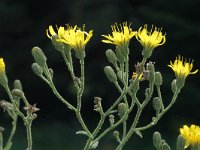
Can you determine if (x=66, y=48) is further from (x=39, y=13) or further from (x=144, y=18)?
(x=39, y=13)

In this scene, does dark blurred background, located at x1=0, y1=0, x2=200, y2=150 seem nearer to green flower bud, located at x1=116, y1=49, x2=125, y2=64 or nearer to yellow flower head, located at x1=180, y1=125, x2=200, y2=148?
green flower bud, located at x1=116, y1=49, x2=125, y2=64

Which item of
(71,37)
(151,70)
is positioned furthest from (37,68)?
(151,70)

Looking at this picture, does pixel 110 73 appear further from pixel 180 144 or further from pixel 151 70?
pixel 180 144

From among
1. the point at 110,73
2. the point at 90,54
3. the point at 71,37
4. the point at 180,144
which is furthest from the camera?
the point at 90,54

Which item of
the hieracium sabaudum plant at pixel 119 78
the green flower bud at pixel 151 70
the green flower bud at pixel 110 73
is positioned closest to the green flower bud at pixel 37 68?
the hieracium sabaudum plant at pixel 119 78

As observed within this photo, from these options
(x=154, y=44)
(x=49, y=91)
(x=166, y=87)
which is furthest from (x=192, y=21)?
(x=154, y=44)

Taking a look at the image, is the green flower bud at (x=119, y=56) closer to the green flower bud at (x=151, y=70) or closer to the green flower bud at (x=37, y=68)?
the green flower bud at (x=151, y=70)

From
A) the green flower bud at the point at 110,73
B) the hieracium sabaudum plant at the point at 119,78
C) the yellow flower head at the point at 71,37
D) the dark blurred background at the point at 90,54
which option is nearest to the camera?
the hieracium sabaudum plant at the point at 119,78

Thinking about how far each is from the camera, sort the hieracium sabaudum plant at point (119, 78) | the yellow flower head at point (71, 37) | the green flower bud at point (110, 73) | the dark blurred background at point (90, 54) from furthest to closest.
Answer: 1. the dark blurred background at point (90, 54)
2. the green flower bud at point (110, 73)
3. the yellow flower head at point (71, 37)
4. the hieracium sabaudum plant at point (119, 78)
